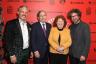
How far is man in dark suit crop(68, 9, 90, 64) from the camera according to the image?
364 centimetres

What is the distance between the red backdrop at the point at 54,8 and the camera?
422 cm

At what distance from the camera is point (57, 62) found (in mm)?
3730

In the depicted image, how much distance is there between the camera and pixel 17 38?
11.3 ft

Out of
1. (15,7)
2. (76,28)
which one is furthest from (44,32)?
(15,7)

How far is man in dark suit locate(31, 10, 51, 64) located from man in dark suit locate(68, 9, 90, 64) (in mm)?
449

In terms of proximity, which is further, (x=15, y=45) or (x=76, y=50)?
(x=76, y=50)

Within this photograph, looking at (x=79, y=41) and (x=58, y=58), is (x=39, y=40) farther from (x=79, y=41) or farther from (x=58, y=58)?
(x=79, y=41)

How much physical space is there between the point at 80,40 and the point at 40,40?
2.21 feet

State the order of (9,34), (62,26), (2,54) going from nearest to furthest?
1. (9,34)
2. (62,26)
3. (2,54)

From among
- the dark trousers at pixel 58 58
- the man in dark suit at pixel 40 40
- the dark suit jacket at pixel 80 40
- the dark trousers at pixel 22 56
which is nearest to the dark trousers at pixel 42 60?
the man in dark suit at pixel 40 40

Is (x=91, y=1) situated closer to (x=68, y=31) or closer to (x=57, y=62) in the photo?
(x=68, y=31)

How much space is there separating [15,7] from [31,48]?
965mm

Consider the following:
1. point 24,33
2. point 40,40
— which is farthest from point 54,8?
point 24,33

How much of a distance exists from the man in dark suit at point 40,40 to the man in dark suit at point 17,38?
17 centimetres
